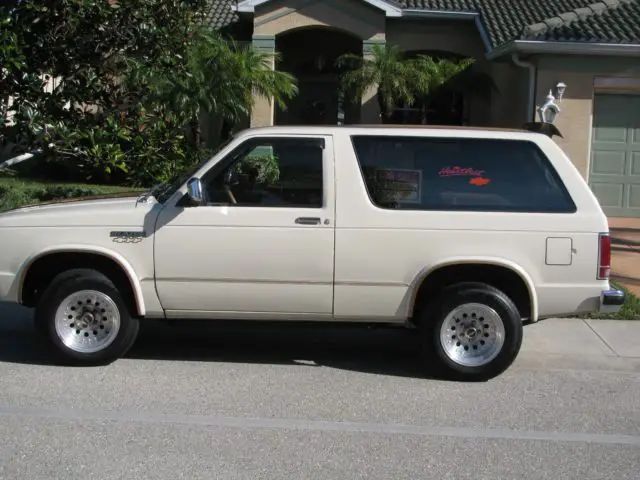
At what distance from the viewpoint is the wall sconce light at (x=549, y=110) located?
46.8ft

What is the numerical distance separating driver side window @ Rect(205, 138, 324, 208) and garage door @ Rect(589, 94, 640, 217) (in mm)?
10346

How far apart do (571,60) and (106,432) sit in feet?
40.4

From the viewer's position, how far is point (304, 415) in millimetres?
5539

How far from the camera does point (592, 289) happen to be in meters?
6.24

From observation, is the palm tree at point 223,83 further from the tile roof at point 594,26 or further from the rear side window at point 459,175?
the rear side window at point 459,175

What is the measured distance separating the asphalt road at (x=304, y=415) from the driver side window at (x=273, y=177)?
4.61 ft

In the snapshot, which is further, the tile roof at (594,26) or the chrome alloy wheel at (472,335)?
the tile roof at (594,26)

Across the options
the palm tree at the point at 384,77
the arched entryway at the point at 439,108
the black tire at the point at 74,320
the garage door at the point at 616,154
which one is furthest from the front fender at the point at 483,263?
the arched entryway at the point at 439,108

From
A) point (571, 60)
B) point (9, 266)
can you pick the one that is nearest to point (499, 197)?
point (9, 266)

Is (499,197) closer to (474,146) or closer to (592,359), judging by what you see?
(474,146)

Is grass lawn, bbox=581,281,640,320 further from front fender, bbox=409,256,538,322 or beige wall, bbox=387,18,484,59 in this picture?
beige wall, bbox=387,18,484,59

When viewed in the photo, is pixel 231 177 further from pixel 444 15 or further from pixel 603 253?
pixel 444 15

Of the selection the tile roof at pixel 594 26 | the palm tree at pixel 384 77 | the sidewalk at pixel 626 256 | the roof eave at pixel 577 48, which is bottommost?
the sidewalk at pixel 626 256

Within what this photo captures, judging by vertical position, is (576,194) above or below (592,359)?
above
